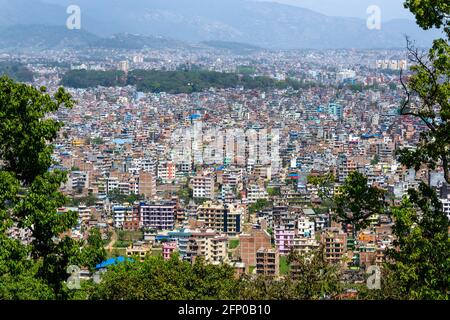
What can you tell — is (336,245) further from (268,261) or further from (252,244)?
(252,244)

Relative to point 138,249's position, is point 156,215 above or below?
below

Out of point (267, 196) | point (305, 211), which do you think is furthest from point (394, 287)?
point (267, 196)

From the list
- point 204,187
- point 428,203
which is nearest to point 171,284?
point 428,203

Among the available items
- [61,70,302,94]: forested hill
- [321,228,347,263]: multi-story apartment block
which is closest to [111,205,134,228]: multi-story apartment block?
[321,228,347,263]: multi-story apartment block

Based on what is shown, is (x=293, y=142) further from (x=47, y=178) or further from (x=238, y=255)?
(x=47, y=178)

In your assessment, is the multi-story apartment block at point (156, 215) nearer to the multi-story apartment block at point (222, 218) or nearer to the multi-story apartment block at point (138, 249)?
the multi-story apartment block at point (222, 218)
